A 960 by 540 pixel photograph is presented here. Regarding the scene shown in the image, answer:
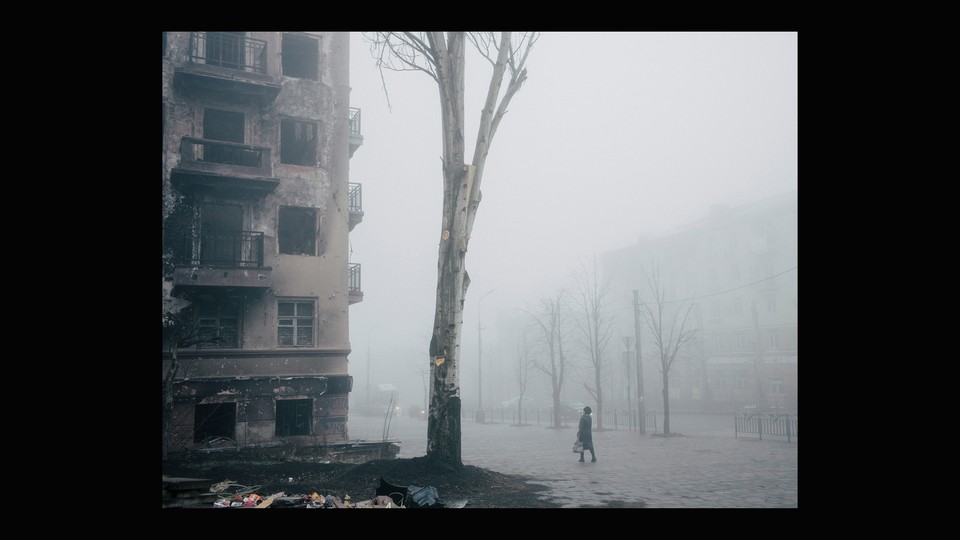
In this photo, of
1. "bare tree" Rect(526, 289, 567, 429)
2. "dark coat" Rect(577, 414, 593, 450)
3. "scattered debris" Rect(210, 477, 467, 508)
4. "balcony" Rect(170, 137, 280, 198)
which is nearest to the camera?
"scattered debris" Rect(210, 477, 467, 508)

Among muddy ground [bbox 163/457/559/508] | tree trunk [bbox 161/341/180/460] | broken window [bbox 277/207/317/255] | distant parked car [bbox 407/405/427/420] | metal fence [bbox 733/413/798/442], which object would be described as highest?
broken window [bbox 277/207/317/255]

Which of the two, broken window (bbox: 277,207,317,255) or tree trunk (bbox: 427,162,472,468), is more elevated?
broken window (bbox: 277,207,317,255)

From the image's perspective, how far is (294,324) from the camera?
874 inches

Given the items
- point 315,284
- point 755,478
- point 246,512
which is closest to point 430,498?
point 246,512

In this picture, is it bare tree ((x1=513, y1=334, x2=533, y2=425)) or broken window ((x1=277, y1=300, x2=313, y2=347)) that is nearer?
broken window ((x1=277, y1=300, x2=313, y2=347))

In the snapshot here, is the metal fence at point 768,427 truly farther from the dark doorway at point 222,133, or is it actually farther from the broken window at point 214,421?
the dark doorway at point 222,133

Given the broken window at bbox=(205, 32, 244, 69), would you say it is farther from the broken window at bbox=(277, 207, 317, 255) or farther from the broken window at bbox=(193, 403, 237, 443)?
the broken window at bbox=(193, 403, 237, 443)

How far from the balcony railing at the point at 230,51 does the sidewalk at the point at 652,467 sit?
1399cm

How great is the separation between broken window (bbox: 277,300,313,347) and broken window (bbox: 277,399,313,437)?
6.05ft

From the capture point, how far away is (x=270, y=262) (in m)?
22.0

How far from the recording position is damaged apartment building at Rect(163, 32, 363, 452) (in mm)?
Answer: 20375

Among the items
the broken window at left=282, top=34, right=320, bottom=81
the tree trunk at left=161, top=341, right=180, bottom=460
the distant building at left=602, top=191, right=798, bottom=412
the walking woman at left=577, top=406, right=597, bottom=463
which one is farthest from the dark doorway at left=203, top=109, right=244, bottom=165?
the distant building at left=602, top=191, right=798, bottom=412

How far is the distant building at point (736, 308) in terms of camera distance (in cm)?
4516

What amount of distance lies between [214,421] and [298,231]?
6.56m
